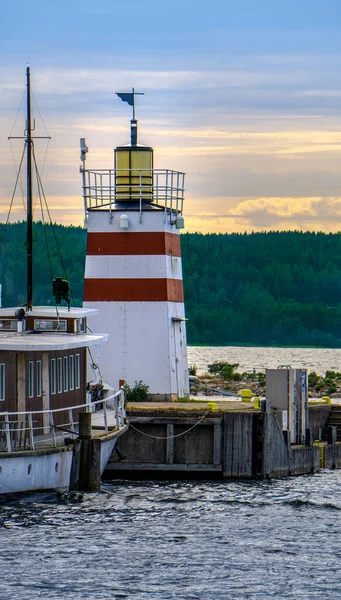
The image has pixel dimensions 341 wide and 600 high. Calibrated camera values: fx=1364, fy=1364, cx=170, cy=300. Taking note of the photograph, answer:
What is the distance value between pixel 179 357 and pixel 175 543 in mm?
14951

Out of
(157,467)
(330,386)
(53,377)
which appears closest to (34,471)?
(53,377)

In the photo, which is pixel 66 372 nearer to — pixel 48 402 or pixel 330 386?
pixel 48 402

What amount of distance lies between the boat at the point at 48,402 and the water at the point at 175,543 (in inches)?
29.8

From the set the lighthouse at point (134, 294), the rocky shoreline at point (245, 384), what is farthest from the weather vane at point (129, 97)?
the rocky shoreline at point (245, 384)

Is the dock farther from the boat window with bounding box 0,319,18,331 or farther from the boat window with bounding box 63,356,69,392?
the boat window with bounding box 0,319,18,331

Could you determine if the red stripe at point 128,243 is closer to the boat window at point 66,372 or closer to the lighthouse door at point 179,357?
the lighthouse door at point 179,357

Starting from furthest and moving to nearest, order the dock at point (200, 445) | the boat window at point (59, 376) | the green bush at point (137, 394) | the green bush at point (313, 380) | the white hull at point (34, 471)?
1. the green bush at point (313, 380)
2. the green bush at point (137, 394)
3. the dock at point (200, 445)
4. the boat window at point (59, 376)
5. the white hull at point (34, 471)

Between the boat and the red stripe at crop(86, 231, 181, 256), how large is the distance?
17.6 ft

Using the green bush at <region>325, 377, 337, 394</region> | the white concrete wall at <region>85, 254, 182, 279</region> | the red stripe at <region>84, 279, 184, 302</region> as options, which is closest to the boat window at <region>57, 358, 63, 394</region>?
the red stripe at <region>84, 279, 184, 302</region>

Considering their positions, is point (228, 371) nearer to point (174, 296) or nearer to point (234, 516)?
point (174, 296)

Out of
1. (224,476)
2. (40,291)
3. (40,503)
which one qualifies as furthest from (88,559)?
(40,291)

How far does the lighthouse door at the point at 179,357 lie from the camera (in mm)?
43897

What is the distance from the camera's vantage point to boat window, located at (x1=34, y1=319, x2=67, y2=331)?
36.3 metres

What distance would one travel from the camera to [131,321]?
43.1 metres
